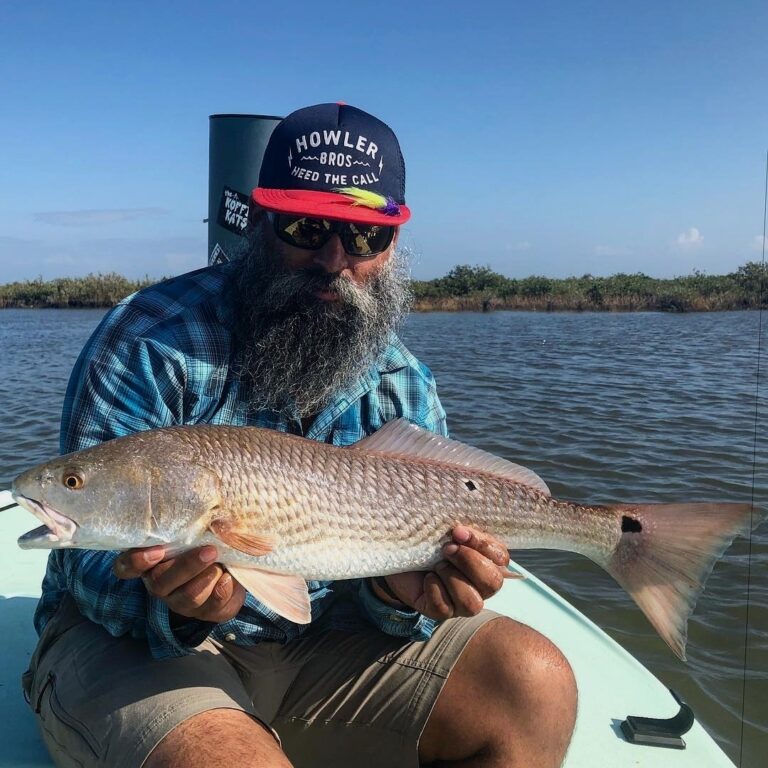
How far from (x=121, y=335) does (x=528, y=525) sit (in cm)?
151

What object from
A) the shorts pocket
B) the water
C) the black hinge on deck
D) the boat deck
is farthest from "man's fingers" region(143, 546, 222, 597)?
the water

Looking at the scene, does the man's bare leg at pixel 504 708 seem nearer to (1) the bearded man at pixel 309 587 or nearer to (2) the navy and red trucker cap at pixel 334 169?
(1) the bearded man at pixel 309 587

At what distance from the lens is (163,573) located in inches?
76.1

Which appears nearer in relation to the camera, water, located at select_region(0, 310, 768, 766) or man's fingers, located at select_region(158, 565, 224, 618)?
man's fingers, located at select_region(158, 565, 224, 618)

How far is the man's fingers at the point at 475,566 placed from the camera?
7.34 feet

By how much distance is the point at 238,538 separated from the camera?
198 cm

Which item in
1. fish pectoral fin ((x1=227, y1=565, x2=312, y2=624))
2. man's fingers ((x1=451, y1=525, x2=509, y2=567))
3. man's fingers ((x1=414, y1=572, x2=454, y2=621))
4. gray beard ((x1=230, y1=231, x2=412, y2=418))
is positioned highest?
gray beard ((x1=230, y1=231, x2=412, y2=418))

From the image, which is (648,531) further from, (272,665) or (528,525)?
(272,665)

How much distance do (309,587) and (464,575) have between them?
0.66 m

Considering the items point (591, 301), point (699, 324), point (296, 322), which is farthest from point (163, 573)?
point (591, 301)

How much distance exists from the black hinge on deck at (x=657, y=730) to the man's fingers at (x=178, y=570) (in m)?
1.95

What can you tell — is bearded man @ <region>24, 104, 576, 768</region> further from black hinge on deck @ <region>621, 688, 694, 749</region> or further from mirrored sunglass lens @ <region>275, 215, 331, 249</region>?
black hinge on deck @ <region>621, 688, 694, 749</region>

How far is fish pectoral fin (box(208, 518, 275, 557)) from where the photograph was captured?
197 cm

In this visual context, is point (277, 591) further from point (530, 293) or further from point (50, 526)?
point (530, 293)
